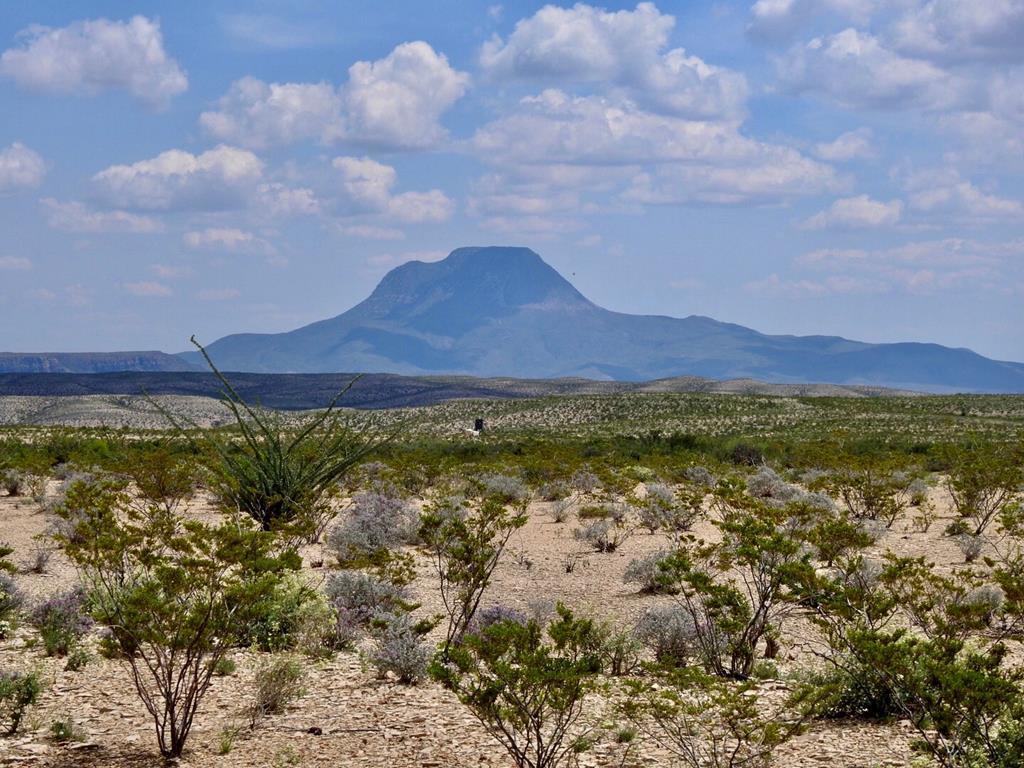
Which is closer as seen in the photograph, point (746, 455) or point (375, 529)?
point (375, 529)

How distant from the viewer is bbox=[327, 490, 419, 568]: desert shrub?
17422mm

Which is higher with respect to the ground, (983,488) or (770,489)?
(983,488)

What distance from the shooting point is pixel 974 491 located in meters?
22.5

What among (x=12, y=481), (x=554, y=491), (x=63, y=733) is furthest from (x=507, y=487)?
(x=63, y=733)

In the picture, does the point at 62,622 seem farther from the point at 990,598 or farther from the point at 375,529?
the point at 990,598

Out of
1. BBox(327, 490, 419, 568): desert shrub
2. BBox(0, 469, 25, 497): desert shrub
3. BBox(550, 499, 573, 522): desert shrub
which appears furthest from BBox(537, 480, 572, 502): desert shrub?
BBox(0, 469, 25, 497): desert shrub

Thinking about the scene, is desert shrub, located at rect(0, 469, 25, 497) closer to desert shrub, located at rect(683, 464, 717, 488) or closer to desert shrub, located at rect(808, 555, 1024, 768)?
desert shrub, located at rect(683, 464, 717, 488)

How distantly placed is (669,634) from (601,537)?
8.33m

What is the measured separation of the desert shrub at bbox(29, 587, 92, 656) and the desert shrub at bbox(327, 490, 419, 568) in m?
4.69

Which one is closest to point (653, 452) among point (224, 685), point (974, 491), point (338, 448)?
point (974, 491)

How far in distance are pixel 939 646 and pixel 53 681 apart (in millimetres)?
7582

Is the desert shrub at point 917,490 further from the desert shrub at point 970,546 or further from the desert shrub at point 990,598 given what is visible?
the desert shrub at point 990,598

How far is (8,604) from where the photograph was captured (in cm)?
1149

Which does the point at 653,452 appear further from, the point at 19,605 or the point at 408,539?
the point at 19,605
